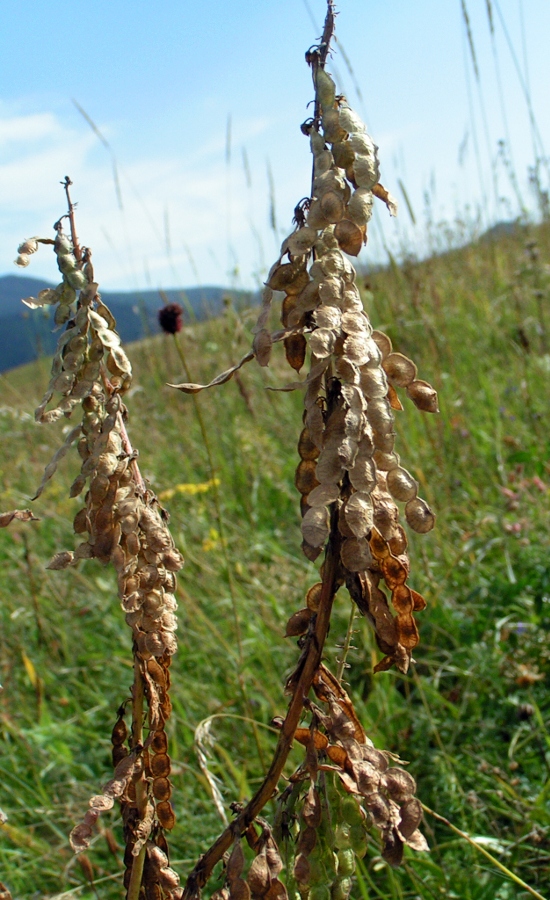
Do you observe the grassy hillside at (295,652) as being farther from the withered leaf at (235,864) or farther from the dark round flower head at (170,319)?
the withered leaf at (235,864)

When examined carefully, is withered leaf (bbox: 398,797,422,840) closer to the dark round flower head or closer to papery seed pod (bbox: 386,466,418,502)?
papery seed pod (bbox: 386,466,418,502)

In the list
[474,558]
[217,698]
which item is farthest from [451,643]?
[217,698]

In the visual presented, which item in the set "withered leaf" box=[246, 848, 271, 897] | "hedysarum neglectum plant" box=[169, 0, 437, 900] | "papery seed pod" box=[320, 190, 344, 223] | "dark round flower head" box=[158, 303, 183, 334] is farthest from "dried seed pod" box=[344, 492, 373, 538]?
"dark round flower head" box=[158, 303, 183, 334]

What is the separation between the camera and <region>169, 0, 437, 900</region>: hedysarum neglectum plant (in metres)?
0.61

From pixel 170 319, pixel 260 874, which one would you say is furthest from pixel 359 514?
pixel 170 319

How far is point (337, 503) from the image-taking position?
0.65m

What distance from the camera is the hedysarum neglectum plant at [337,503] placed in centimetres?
61

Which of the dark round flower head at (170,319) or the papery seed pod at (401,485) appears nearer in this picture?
the papery seed pod at (401,485)

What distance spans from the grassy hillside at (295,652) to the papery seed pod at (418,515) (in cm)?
23

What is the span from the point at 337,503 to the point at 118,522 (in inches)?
11.3

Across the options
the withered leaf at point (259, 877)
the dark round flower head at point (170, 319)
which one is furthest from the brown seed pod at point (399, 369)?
the dark round flower head at point (170, 319)

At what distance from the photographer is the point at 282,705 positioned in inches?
86.0

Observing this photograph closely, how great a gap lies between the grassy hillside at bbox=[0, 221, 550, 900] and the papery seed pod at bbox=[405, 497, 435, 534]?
0.75 feet

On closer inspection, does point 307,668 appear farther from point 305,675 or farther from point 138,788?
point 138,788
